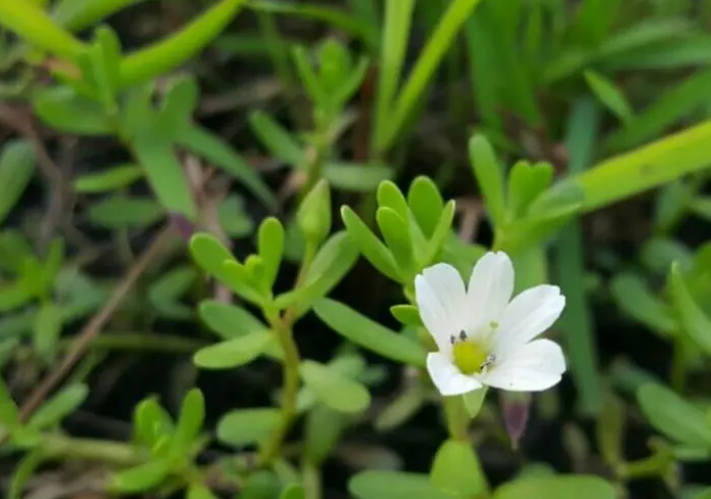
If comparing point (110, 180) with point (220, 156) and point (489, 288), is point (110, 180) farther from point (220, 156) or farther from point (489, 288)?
point (489, 288)

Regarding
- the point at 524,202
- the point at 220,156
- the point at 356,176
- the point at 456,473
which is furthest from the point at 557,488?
the point at 220,156

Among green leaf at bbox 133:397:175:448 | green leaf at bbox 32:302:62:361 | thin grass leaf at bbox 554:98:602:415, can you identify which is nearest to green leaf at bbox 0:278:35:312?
green leaf at bbox 32:302:62:361

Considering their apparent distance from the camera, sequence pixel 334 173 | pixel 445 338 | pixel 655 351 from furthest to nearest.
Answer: pixel 655 351, pixel 334 173, pixel 445 338

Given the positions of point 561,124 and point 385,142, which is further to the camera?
point 561,124

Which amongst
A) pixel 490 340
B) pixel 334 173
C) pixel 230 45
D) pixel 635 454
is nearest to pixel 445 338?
pixel 490 340

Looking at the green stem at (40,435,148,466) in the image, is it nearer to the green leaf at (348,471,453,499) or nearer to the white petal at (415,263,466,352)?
the green leaf at (348,471,453,499)

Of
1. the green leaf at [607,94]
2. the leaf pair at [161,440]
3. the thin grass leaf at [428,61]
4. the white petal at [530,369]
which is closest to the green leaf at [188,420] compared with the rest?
the leaf pair at [161,440]

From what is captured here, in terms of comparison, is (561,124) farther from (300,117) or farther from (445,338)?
(445,338)
